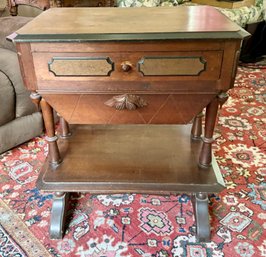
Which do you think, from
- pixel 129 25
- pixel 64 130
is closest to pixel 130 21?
pixel 129 25

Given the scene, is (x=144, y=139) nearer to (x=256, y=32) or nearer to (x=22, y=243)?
(x=22, y=243)

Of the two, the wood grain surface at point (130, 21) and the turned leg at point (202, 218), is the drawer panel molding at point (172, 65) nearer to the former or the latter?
the wood grain surface at point (130, 21)

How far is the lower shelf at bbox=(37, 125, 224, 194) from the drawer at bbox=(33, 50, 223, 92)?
356 millimetres

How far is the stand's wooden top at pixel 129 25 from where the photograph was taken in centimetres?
84

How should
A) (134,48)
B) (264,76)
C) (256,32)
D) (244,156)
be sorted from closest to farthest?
(134,48) → (244,156) → (264,76) → (256,32)

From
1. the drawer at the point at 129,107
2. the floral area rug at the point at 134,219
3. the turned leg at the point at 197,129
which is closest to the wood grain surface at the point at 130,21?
the drawer at the point at 129,107

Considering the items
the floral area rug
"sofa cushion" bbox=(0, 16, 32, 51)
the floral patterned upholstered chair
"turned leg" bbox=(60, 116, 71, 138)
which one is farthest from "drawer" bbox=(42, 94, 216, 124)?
the floral patterned upholstered chair

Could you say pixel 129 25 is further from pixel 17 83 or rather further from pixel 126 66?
pixel 17 83

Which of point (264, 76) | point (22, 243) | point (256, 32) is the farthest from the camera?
point (256, 32)

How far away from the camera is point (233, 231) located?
116 centimetres

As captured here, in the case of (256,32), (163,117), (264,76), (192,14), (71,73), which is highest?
(192,14)

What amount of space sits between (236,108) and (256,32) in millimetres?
1300

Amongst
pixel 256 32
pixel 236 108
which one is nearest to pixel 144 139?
pixel 236 108

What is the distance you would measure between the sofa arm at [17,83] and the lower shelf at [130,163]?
37cm
